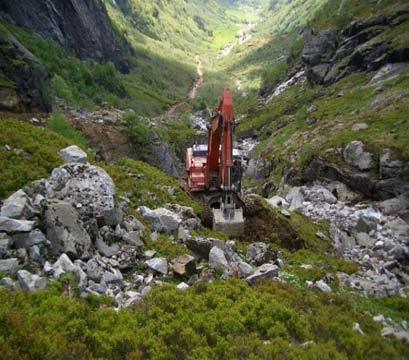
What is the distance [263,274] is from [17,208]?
30.4 feet

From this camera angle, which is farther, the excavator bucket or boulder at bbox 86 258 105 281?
the excavator bucket

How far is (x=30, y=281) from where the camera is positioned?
12633mm

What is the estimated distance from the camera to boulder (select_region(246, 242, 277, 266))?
68.7 feet

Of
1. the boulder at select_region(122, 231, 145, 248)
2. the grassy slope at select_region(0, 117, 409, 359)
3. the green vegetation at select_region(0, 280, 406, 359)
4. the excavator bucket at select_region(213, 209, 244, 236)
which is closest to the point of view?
the green vegetation at select_region(0, 280, 406, 359)

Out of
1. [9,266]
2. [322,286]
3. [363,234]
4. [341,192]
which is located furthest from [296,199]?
[9,266]

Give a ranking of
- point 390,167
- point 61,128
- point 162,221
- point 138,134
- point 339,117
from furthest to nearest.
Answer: point 339,117
point 138,134
point 61,128
point 390,167
point 162,221

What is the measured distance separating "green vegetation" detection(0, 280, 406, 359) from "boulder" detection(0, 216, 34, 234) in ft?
8.76

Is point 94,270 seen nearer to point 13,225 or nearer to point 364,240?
point 13,225

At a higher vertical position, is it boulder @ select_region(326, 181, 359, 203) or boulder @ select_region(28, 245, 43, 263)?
boulder @ select_region(28, 245, 43, 263)

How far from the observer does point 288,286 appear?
16938 mm

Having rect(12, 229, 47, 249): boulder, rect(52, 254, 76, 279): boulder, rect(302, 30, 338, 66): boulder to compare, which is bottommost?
rect(52, 254, 76, 279): boulder

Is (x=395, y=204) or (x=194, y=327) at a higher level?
(x=194, y=327)

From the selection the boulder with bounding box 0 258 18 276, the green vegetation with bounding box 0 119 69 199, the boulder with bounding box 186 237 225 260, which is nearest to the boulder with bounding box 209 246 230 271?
the boulder with bounding box 186 237 225 260

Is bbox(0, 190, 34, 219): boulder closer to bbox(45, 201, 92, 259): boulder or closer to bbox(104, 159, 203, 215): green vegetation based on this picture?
bbox(45, 201, 92, 259): boulder
